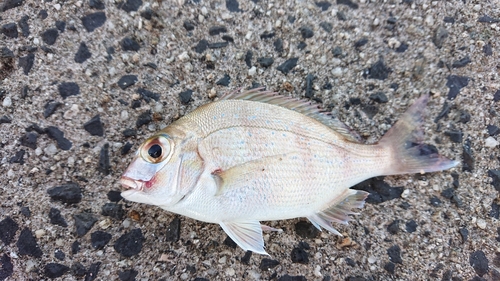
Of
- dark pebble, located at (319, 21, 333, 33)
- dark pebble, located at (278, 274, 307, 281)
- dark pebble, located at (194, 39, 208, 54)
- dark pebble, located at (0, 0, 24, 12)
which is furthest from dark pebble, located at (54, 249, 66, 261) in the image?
dark pebble, located at (319, 21, 333, 33)

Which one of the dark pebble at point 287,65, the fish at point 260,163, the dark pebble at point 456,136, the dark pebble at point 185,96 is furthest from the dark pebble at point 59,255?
the dark pebble at point 456,136

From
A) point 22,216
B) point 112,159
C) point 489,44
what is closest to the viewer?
point 22,216

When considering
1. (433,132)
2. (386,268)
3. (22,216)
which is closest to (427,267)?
(386,268)

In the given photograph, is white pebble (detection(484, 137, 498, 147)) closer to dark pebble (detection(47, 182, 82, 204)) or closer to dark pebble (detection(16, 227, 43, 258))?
dark pebble (detection(47, 182, 82, 204))

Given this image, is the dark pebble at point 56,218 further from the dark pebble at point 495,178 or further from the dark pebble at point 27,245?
the dark pebble at point 495,178

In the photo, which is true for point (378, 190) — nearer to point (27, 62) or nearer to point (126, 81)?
point (126, 81)

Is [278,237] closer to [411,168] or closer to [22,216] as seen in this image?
[411,168]
